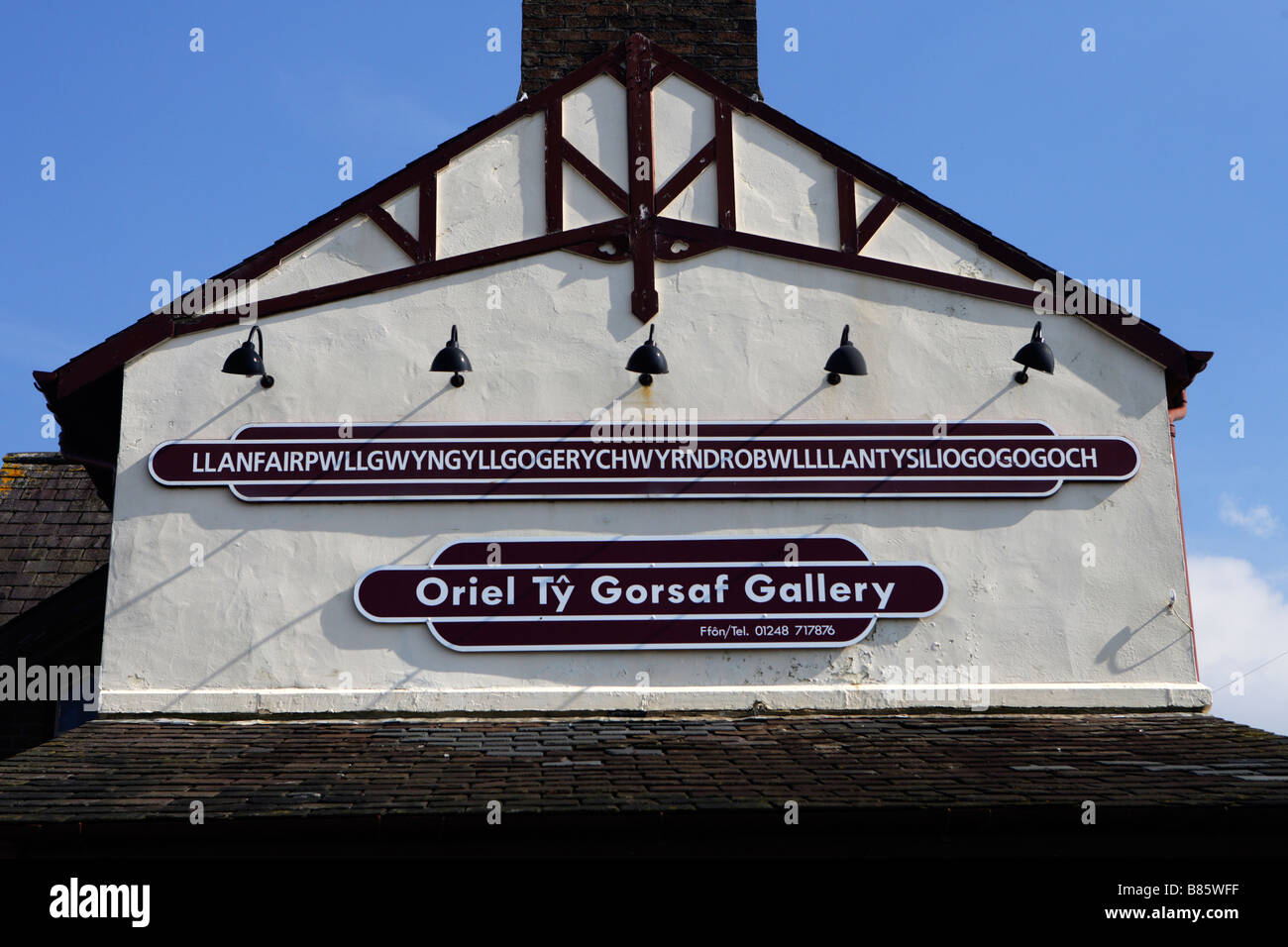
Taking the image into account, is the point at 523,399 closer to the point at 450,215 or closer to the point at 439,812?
the point at 450,215

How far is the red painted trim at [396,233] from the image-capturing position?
1027cm

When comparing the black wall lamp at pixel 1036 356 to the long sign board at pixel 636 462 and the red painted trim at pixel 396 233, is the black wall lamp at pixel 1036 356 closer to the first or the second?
the long sign board at pixel 636 462

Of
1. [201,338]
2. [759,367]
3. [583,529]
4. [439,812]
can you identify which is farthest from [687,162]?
[439,812]

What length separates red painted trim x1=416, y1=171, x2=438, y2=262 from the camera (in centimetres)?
1028

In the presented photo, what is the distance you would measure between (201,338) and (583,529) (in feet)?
10.5

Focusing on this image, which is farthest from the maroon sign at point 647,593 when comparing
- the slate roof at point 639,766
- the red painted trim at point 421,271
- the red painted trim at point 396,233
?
the red painted trim at point 396,233

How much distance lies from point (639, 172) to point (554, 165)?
2.19 feet

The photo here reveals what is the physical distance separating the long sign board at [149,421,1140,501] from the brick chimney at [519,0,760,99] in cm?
362

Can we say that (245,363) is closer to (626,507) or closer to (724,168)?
(626,507)

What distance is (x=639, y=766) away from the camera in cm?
789

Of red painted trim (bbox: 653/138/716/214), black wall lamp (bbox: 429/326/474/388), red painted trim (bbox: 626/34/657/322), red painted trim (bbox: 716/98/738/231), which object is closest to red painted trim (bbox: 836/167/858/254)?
red painted trim (bbox: 716/98/738/231)

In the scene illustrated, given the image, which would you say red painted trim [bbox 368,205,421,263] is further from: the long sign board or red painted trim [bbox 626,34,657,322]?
red painted trim [bbox 626,34,657,322]

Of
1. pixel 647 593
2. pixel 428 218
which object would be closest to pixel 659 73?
pixel 428 218
